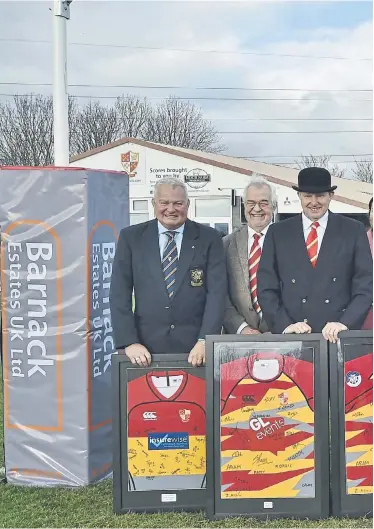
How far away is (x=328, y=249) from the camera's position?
381 centimetres

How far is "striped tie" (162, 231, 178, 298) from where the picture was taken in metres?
3.96

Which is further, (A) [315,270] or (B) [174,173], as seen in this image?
(B) [174,173]

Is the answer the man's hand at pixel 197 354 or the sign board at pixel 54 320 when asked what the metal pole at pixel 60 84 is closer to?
the sign board at pixel 54 320

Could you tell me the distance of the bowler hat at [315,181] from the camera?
3.83m

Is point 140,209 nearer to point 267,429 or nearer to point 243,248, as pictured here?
point 243,248

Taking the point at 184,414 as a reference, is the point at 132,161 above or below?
above

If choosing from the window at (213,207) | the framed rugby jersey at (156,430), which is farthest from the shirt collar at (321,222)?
the window at (213,207)

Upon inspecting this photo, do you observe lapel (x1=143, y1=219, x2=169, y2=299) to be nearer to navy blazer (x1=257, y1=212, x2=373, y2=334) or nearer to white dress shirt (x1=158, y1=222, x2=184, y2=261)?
white dress shirt (x1=158, y1=222, x2=184, y2=261)

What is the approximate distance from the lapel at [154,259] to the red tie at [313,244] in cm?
76

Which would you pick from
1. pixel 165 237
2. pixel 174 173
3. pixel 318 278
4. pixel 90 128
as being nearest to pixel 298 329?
pixel 318 278

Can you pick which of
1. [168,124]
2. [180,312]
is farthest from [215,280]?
[168,124]

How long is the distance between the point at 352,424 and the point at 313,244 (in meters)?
0.92

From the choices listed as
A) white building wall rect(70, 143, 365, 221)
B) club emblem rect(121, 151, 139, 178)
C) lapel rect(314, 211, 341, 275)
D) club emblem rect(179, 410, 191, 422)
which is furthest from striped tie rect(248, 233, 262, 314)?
club emblem rect(121, 151, 139, 178)

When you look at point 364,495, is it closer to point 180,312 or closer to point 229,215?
point 180,312
